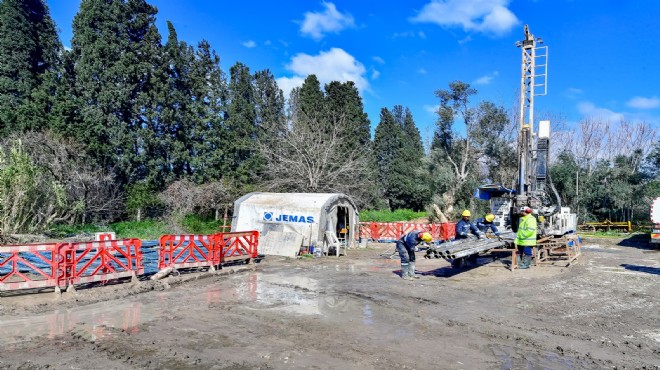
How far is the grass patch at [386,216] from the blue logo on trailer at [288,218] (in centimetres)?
1662

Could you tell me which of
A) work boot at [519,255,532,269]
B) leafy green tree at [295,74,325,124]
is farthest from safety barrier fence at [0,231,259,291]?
leafy green tree at [295,74,325,124]

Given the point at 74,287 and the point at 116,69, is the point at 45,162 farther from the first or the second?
the point at 74,287

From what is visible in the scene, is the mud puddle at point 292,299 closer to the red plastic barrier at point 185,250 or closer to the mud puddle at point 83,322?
the red plastic barrier at point 185,250

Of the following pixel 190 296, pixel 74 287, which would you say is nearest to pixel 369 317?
pixel 190 296

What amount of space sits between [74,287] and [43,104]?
72.9ft

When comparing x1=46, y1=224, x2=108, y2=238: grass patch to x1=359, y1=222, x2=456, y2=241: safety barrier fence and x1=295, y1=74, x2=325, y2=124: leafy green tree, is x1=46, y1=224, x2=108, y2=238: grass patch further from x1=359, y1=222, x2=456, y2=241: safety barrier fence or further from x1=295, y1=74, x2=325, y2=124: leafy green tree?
x1=295, y1=74, x2=325, y2=124: leafy green tree

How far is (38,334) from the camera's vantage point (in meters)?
6.62

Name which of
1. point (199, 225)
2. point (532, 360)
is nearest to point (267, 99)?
point (199, 225)

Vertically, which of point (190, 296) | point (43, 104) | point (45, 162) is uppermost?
point (43, 104)

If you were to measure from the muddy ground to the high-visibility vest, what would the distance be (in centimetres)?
104

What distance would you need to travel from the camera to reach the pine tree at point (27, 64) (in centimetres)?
2578

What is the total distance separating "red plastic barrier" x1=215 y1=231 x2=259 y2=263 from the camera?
42.6 ft

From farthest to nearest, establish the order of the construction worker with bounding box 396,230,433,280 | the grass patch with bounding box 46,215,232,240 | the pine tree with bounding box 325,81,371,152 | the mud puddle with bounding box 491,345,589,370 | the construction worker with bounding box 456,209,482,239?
the pine tree with bounding box 325,81,371,152 < the grass patch with bounding box 46,215,232,240 < the construction worker with bounding box 456,209,482,239 < the construction worker with bounding box 396,230,433,280 < the mud puddle with bounding box 491,345,589,370

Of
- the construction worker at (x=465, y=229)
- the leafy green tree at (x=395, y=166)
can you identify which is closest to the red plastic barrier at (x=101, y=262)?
the construction worker at (x=465, y=229)
